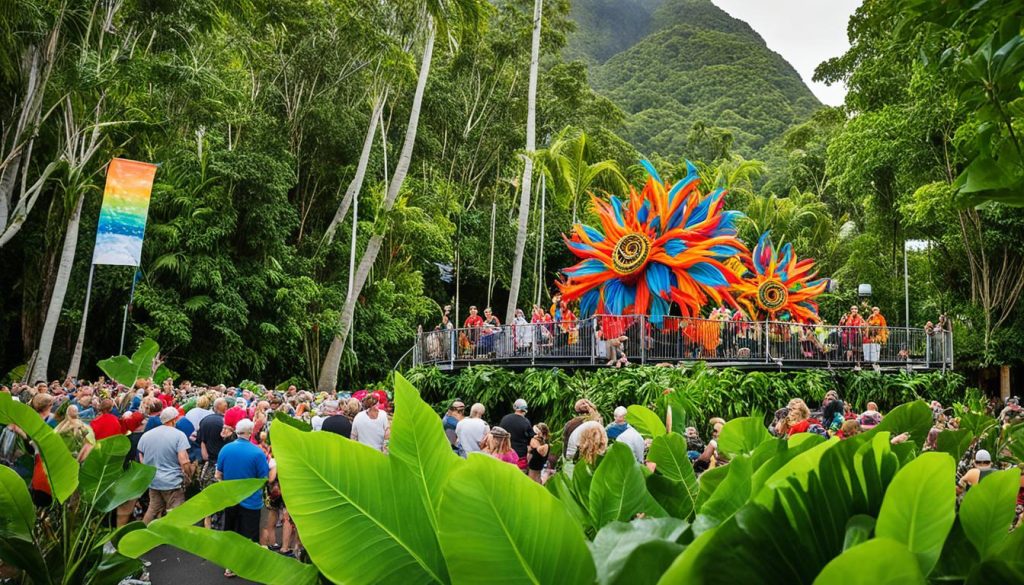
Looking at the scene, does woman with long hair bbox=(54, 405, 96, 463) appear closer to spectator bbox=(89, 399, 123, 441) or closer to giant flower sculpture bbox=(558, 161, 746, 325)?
spectator bbox=(89, 399, 123, 441)

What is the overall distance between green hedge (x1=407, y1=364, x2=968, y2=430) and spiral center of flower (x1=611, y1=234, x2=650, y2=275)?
371 cm

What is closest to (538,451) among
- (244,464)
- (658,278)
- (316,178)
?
(244,464)

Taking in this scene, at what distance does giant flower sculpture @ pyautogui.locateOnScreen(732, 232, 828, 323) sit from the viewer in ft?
82.0

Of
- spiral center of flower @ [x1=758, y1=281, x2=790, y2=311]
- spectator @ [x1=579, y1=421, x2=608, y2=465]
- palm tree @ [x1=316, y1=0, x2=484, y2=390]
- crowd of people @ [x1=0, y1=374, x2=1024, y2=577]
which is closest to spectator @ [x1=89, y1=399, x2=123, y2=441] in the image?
crowd of people @ [x1=0, y1=374, x2=1024, y2=577]

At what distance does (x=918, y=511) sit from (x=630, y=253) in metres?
19.2

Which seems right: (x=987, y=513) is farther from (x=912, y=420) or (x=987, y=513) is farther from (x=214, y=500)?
(x=214, y=500)

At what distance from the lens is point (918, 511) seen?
0.81 metres

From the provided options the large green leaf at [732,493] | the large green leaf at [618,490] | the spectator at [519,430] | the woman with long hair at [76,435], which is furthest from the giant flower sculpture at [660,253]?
the large green leaf at [732,493]

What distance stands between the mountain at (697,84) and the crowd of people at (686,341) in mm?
38383

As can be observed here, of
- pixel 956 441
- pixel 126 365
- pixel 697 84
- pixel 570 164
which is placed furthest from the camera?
pixel 697 84

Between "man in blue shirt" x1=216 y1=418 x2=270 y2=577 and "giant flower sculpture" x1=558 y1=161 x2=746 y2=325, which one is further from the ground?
"giant flower sculpture" x1=558 y1=161 x2=746 y2=325

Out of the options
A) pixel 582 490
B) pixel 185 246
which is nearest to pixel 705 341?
pixel 185 246

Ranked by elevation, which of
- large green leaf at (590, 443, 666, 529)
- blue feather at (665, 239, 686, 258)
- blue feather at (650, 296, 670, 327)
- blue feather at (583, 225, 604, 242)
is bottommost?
large green leaf at (590, 443, 666, 529)

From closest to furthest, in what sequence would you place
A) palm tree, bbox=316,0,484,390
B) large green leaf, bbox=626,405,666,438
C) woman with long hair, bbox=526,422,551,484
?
large green leaf, bbox=626,405,666,438 < woman with long hair, bbox=526,422,551,484 < palm tree, bbox=316,0,484,390
